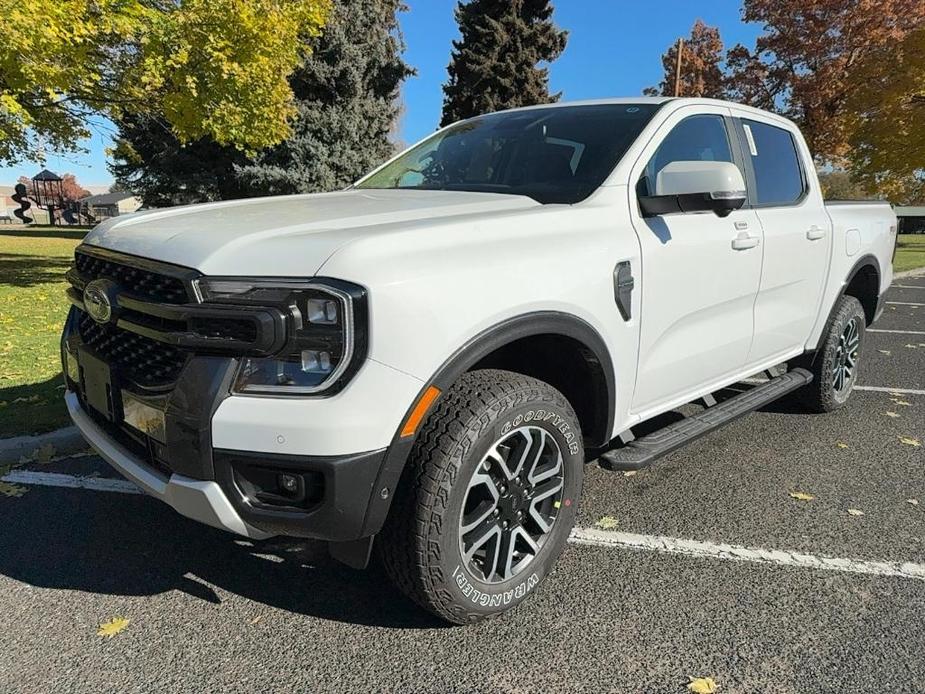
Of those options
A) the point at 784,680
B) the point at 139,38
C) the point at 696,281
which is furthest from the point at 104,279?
the point at 139,38

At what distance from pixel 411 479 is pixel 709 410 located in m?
2.03

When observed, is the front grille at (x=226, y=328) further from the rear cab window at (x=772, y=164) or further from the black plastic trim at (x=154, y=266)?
the rear cab window at (x=772, y=164)

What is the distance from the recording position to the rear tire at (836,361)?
4.66 meters

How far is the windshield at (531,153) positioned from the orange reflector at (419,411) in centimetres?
115

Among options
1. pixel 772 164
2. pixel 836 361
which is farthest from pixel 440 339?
pixel 836 361

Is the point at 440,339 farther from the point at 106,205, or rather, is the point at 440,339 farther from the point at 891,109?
the point at 106,205

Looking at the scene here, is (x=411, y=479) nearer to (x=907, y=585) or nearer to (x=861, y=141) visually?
(x=907, y=585)

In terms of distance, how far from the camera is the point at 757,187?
12.5 feet

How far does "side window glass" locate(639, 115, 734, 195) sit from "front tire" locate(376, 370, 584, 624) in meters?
1.21

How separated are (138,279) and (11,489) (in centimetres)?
202

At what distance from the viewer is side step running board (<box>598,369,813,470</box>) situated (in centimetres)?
288

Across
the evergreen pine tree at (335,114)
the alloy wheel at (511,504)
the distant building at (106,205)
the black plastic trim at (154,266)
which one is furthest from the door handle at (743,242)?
the distant building at (106,205)

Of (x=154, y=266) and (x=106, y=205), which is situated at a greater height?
(x=154, y=266)

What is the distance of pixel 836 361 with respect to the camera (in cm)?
486
